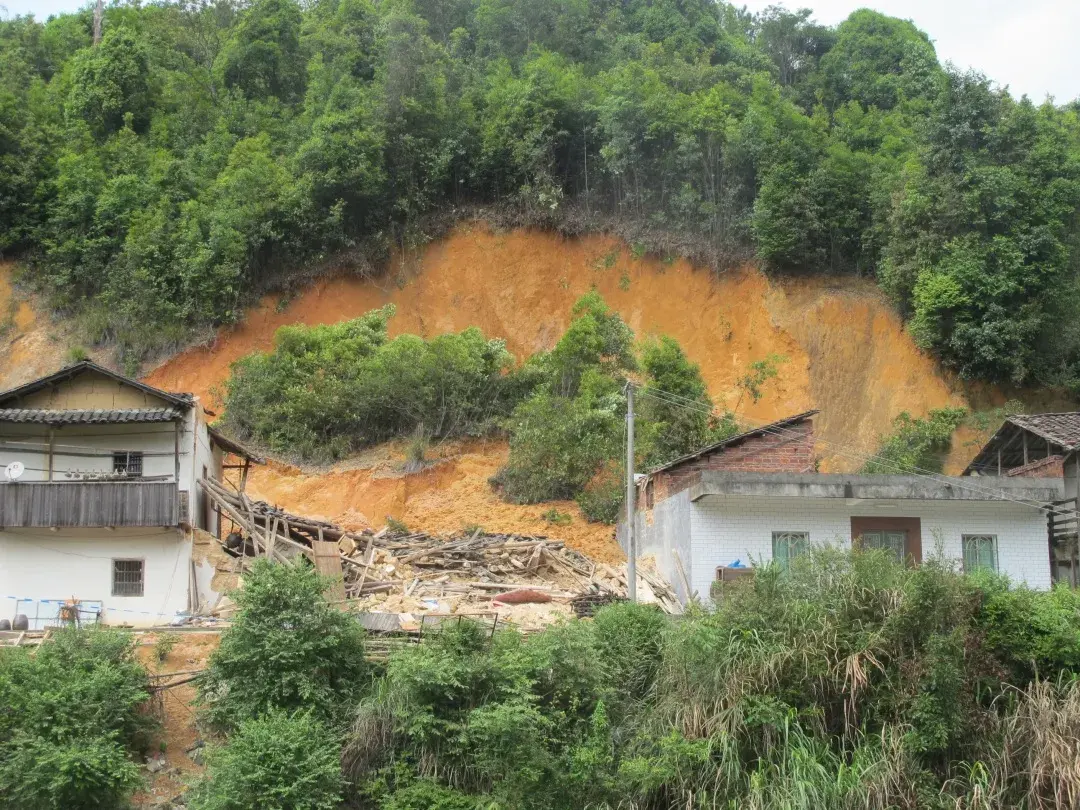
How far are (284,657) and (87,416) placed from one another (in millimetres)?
10430

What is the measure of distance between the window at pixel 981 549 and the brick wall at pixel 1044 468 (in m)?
2.57

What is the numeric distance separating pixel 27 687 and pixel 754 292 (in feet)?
103

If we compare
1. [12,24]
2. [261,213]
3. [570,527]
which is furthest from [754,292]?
[12,24]

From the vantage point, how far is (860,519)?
27281mm

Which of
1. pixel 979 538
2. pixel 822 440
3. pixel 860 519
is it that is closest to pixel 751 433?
pixel 860 519

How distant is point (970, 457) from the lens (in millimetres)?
38000

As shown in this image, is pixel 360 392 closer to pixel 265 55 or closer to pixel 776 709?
pixel 265 55

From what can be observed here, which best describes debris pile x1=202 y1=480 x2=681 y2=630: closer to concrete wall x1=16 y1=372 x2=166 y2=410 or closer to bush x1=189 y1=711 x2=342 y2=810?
concrete wall x1=16 y1=372 x2=166 y2=410

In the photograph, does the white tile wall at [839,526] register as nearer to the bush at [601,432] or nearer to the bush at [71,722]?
the bush at [601,432]

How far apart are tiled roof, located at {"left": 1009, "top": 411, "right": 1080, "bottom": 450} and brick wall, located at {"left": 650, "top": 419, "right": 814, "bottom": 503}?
5354 mm

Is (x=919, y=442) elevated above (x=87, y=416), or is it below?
above

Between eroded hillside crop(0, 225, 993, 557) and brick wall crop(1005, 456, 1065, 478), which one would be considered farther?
eroded hillside crop(0, 225, 993, 557)

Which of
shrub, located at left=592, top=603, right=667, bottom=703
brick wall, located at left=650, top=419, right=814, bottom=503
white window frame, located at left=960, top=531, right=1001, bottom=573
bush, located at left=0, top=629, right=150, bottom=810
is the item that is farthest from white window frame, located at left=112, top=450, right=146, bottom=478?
white window frame, located at left=960, top=531, right=1001, bottom=573

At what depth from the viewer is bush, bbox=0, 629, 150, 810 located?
1928cm
